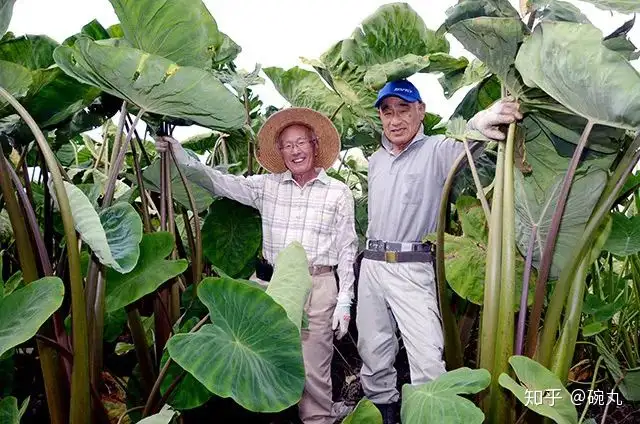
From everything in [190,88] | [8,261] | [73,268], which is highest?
[190,88]

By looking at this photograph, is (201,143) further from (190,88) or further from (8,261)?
(190,88)

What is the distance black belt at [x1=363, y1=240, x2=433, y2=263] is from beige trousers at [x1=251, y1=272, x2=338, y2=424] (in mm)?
205

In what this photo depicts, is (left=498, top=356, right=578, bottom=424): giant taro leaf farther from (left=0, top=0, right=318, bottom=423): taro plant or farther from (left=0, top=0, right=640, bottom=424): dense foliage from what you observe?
(left=0, top=0, right=318, bottom=423): taro plant

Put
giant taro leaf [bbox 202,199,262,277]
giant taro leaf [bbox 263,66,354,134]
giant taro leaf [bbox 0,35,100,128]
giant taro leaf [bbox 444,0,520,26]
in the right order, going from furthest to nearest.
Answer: giant taro leaf [bbox 263,66,354,134] → giant taro leaf [bbox 202,199,262,277] → giant taro leaf [bbox 0,35,100,128] → giant taro leaf [bbox 444,0,520,26]

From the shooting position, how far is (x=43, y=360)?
1436 millimetres

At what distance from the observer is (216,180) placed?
219 cm

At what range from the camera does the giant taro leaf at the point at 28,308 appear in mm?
1177

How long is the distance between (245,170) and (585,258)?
5.87 ft

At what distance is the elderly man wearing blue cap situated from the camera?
2.00 metres

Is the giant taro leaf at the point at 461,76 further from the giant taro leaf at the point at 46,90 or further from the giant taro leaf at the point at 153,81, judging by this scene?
the giant taro leaf at the point at 46,90

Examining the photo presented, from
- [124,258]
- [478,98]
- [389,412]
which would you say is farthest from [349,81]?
[124,258]

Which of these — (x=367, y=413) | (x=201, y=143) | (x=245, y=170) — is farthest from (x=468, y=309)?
(x=201, y=143)

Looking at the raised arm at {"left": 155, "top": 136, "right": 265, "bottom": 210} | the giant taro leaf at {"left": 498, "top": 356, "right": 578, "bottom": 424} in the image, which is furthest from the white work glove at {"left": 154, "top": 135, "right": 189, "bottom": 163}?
the giant taro leaf at {"left": 498, "top": 356, "right": 578, "bottom": 424}

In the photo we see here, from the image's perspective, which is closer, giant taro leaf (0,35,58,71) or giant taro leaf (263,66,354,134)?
giant taro leaf (0,35,58,71)
